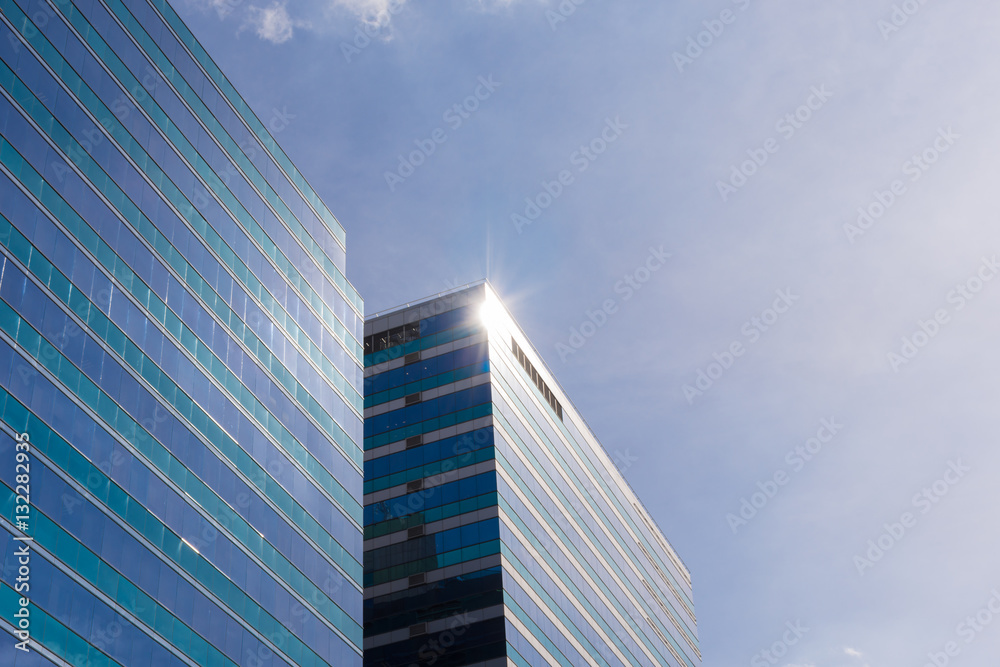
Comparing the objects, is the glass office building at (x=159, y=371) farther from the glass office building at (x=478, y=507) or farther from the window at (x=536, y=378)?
the window at (x=536, y=378)

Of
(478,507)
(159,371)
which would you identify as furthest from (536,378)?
(159,371)

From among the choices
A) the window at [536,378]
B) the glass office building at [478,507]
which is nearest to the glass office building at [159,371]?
the glass office building at [478,507]

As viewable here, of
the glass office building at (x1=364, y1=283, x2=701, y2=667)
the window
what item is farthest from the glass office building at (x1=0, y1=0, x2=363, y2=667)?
the window

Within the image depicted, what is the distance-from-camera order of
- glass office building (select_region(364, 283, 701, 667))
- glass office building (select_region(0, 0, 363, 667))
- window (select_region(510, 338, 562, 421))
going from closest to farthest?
glass office building (select_region(0, 0, 363, 667))
glass office building (select_region(364, 283, 701, 667))
window (select_region(510, 338, 562, 421))

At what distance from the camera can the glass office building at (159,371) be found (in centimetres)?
4994

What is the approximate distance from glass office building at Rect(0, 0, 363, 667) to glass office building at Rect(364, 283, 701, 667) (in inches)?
611

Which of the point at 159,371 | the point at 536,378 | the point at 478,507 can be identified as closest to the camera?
the point at 159,371

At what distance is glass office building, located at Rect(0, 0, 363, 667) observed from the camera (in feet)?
164

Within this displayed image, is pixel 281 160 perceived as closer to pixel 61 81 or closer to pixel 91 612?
pixel 61 81

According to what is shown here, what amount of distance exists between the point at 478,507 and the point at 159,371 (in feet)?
122

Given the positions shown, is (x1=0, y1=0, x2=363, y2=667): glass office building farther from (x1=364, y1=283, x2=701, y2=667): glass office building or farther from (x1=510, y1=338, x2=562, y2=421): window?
(x1=510, y1=338, x2=562, y2=421): window

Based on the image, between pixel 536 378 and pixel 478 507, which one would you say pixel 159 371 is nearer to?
pixel 478 507

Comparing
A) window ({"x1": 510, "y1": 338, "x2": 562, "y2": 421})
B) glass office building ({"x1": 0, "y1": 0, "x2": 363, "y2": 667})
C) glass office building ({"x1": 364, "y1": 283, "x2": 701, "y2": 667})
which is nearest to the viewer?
glass office building ({"x1": 0, "y1": 0, "x2": 363, "y2": 667})

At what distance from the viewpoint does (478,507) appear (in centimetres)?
9075
